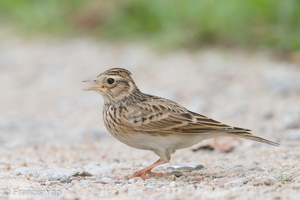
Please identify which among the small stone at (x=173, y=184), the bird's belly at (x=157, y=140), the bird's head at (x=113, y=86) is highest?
the bird's head at (x=113, y=86)

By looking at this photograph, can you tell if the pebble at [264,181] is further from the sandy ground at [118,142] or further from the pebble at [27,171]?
the pebble at [27,171]

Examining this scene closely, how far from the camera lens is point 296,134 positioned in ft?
25.6

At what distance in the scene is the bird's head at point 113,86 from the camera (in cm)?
635

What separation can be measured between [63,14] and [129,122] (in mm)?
10172

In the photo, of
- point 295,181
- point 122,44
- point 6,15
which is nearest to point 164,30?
point 122,44

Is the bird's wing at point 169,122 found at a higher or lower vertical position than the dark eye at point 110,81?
lower

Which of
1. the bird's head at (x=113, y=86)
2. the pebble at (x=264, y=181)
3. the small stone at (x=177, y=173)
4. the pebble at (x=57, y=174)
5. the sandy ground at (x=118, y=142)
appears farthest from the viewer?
the bird's head at (x=113, y=86)

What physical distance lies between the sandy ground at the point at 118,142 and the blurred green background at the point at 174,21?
34cm

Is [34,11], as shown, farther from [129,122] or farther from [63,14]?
[129,122]

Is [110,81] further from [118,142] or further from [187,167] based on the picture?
[118,142]

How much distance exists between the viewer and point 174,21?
43.0 feet

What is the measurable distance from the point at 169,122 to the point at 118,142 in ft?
8.66

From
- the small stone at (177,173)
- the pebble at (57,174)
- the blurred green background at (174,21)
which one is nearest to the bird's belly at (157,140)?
the small stone at (177,173)

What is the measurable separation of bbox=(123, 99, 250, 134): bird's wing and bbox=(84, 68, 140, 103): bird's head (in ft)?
1.10
